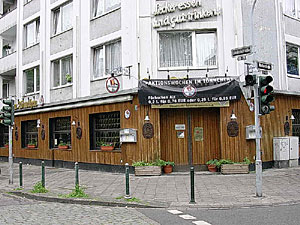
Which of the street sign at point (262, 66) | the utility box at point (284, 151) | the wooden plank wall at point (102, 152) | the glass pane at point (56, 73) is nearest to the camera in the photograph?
the street sign at point (262, 66)

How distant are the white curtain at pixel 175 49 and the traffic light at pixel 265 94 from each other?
5.29m

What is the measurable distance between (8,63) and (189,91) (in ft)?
52.5

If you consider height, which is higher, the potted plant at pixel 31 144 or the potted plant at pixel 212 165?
the potted plant at pixel 31 144

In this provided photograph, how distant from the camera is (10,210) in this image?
8555mm

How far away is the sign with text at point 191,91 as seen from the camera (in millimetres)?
13617

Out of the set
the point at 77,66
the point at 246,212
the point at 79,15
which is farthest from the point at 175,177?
the point at 79,15

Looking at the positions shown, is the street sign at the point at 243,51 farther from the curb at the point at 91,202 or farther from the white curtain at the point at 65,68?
the white curtain at the point at 65,68

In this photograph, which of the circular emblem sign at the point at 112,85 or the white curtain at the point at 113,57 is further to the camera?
the white curtain at the point at 113,57

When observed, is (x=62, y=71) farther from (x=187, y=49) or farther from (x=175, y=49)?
(x=187, y=49)

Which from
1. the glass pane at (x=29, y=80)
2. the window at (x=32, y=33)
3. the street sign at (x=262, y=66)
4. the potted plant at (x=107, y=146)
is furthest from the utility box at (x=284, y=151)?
the window at (x=32, y=33)

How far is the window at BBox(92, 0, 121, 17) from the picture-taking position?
16.0 metres

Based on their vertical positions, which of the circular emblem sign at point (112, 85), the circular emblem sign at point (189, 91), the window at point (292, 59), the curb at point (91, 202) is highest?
the window at point (292, 59)

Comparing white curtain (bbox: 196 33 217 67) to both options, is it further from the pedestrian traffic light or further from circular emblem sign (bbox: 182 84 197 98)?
the pedestrian traffic light

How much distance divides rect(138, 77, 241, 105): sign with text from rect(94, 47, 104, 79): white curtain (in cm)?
360
